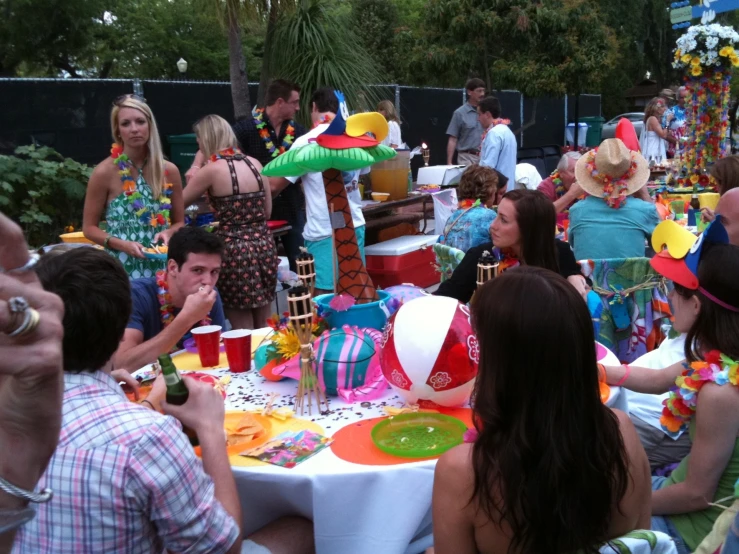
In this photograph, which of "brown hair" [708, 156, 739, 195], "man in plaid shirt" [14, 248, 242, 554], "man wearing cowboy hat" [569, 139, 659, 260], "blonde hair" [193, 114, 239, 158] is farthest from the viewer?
"brown hair" [708, 156, 739, 195]

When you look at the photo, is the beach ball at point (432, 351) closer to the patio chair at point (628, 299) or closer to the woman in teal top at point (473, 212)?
the patio chair at point (628, 299)

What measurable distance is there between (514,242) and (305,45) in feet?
21.3

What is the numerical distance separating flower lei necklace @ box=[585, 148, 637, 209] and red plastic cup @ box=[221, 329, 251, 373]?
2494mm

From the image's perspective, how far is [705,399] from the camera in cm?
183

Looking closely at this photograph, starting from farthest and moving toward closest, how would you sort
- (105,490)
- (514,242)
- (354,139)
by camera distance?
1. (514,242)
2. (354,139)
3. (105,490)

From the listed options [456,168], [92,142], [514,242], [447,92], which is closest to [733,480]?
[514,242]

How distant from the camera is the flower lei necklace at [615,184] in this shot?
3.96 meters

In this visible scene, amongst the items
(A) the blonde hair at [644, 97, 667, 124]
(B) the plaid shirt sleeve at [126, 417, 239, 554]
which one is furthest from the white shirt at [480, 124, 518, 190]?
(B) the plaid shirt sleeve at [126, 417, 239, 554]

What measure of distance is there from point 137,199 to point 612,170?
2760 mm

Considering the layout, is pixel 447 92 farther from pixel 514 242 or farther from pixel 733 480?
pixel 733 480

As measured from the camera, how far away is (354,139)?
239 cm

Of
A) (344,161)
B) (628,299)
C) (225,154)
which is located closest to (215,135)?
(225,154)

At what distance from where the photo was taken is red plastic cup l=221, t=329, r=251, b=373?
2449mm

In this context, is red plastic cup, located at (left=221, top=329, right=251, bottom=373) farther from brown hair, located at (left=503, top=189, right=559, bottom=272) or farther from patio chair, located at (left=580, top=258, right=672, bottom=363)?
patio chair, located at (left=580, top=258, right=672, bottom=363)
